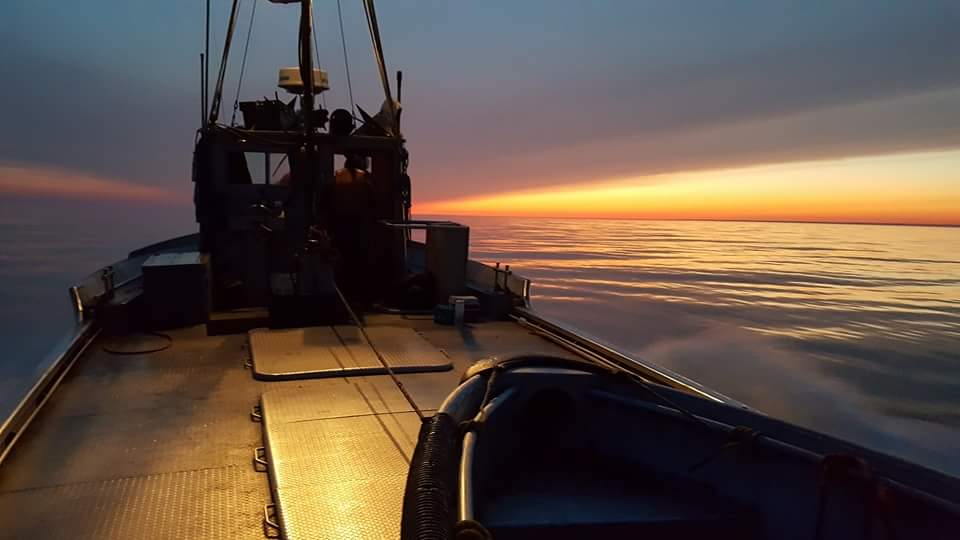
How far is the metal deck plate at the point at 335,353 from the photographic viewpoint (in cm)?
571

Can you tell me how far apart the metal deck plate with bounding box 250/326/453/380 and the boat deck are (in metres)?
0.15

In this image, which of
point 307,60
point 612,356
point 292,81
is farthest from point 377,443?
point 292,81

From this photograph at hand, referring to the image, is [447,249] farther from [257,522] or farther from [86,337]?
[257,522]

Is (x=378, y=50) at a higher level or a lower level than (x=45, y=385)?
higher

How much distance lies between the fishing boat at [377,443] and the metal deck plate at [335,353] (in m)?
0.04

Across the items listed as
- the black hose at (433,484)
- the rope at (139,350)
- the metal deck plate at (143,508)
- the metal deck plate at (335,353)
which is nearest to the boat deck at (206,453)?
the metal deck plate at (143,508)

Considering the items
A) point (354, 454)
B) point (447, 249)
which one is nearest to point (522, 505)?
point (354, 454)

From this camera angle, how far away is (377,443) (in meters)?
4.11

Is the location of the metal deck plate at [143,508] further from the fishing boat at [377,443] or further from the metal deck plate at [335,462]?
the metal deck plate at [335,462]

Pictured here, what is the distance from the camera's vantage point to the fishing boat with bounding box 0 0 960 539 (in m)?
2.73

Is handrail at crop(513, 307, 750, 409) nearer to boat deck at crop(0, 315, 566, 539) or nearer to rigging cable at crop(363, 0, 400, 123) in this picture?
boat deck at crop(0, 315, 566, 539)

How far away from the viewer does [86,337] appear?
6.81m

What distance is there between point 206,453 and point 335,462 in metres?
1.02

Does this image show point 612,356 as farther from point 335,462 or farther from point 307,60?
point 307,60
